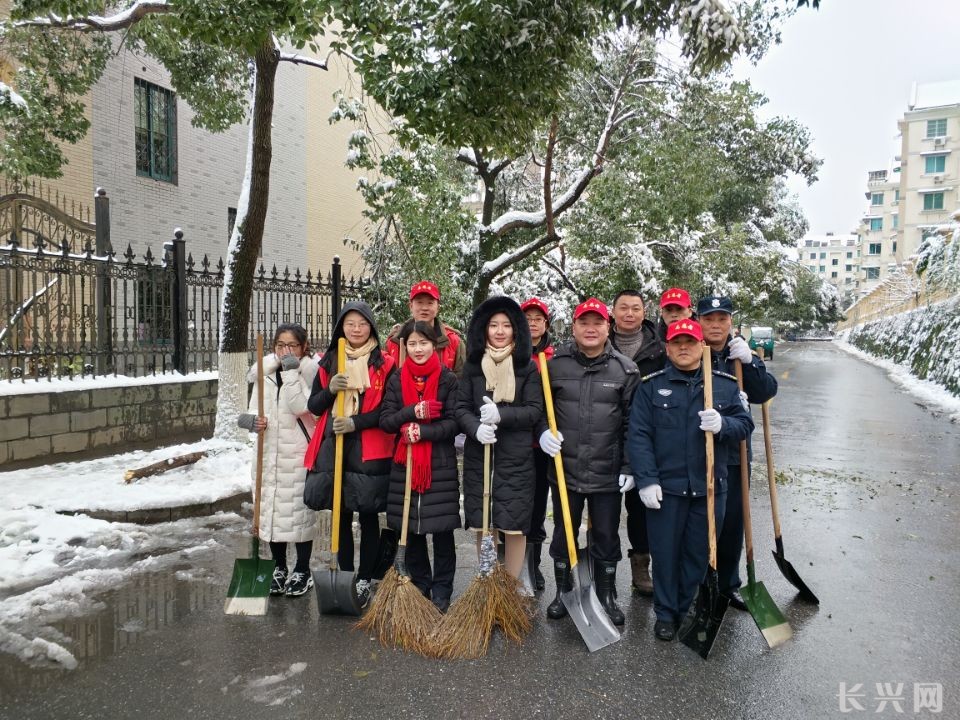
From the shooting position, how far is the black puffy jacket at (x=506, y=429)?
3.96 metres

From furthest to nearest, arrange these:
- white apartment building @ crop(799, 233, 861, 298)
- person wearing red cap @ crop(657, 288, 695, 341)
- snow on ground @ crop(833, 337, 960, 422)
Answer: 1. white apartment building @ crop(799, 233, 861, 298)
2. snow on ground @ crop(833, 337, 960, 422)
3. person wearing red cap @ crop(657, 288, 695, 341)

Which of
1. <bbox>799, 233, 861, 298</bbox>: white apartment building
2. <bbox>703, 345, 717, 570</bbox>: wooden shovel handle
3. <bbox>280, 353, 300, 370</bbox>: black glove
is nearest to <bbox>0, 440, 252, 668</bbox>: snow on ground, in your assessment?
<bbox>280, 353, 300, 370</bbox>: black glove

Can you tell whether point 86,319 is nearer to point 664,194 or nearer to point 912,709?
point 912,709

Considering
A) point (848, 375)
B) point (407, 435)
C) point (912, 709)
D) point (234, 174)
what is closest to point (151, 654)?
point (407, 435)

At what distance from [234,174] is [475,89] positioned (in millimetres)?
10968

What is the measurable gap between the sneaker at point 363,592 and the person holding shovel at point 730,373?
2.09m

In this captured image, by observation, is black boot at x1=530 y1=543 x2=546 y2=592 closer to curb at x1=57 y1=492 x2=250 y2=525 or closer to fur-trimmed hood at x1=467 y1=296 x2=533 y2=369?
fur-trimmed hood at x1=467 y1=296 x2=533 y2=369

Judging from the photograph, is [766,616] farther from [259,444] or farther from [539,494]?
[259,444]

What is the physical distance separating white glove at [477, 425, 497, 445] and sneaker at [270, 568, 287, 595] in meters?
1.61

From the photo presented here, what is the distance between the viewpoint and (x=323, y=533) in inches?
223

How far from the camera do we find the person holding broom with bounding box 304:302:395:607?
13.4ft

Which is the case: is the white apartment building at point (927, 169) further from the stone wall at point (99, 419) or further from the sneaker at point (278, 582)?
the sneaker at point (278, 582)

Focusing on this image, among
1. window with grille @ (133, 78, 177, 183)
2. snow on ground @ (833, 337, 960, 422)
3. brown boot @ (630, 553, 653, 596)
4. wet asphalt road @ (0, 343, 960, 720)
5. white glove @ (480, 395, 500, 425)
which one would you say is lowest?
wet asphalt road @ (0, 343, 960, 720)

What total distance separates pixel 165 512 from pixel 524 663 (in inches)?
148
